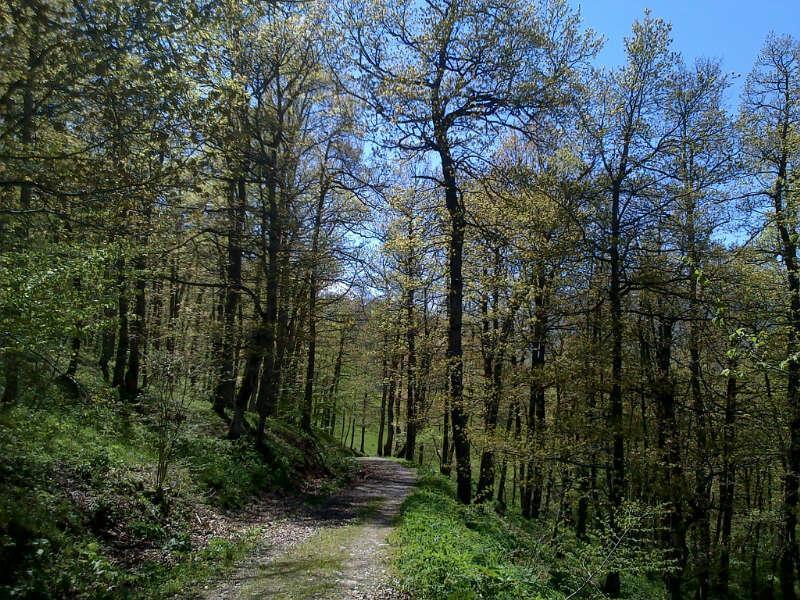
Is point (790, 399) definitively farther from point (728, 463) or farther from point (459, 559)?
point (459, 559)

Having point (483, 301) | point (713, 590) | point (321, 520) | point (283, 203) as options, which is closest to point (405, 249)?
point (283, 203)

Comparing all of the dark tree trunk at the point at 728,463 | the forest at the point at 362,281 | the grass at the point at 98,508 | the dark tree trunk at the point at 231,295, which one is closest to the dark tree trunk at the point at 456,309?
the forest at the point at 362,281

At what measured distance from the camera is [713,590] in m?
23.0

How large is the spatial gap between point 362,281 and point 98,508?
11.0 m

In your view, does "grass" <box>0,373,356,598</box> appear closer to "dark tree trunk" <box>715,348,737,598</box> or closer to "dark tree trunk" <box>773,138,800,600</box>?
"dark tree trunk" <box>715,348,737,598</box>

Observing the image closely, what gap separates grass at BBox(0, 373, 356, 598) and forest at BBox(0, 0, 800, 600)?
54 mm

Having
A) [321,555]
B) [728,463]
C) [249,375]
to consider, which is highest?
[249,375]

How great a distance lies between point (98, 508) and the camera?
777cm

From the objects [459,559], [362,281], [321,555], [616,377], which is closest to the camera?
[459,559]

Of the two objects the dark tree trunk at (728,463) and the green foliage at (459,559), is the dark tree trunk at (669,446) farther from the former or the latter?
the green foliage at (459,559)

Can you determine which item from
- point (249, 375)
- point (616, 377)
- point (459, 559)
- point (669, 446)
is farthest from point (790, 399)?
point (249, 375)

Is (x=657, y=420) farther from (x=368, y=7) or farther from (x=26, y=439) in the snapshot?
(x=26, y=439)

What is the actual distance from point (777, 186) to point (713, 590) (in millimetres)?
19892

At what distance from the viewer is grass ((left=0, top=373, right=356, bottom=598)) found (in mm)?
6033
